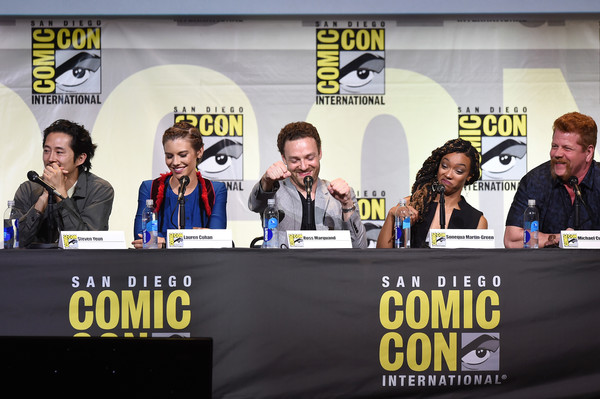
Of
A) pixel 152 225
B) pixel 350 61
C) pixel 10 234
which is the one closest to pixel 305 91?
pixel 350 61

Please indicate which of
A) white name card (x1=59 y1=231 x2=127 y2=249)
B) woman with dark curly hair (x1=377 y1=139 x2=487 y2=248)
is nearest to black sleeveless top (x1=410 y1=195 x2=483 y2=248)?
woman with dark curly hair (x1=377 y1=139 x2=487 y2=248)

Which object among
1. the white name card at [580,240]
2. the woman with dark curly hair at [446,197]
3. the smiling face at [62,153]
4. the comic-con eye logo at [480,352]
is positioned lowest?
the comic-con eye logo at [480,352]

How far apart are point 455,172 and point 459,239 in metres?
0.94

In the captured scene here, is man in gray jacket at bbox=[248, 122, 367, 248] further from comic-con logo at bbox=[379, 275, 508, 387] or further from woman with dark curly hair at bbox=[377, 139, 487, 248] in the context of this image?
comic-con logo at bbox=[379, 275, 508, 387]

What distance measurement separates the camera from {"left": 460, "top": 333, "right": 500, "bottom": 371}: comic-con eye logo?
220 cm

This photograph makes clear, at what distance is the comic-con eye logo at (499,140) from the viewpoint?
13.6 ft

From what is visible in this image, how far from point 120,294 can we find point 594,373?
1.70 m

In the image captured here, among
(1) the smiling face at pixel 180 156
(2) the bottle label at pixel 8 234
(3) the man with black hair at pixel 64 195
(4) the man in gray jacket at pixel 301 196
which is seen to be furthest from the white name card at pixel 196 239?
(1) the smiling face at pixel 180 156

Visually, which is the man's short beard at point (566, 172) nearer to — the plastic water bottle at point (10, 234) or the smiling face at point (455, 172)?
the smiling face at point (455, 172)

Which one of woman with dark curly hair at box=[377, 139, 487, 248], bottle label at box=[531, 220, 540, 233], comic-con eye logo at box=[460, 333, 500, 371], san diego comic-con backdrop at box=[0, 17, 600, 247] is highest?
san diego comic-con backdrop at box=[0, 17, 600, 247]

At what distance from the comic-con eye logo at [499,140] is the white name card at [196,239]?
232 cm

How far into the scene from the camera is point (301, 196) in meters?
3.11

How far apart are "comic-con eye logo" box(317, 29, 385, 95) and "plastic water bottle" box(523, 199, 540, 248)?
1526 millimetres

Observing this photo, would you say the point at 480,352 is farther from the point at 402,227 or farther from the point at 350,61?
the point at 350,61
